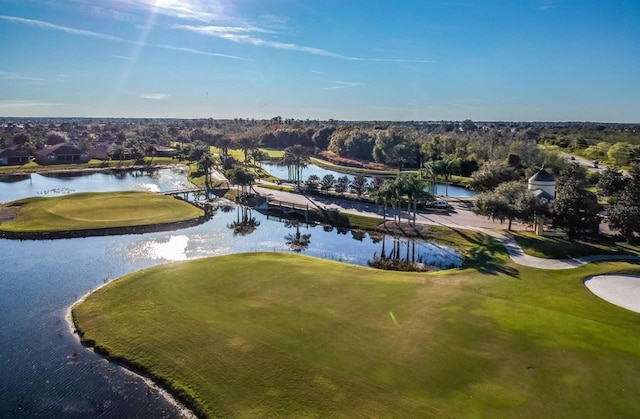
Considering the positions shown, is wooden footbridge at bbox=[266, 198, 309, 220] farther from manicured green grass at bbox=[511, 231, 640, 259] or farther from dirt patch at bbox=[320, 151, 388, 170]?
dirt patch at bbox=[320, 151, 388, 170]

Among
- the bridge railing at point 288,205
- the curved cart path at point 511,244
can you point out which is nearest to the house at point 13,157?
the curved cart path at point 511,244

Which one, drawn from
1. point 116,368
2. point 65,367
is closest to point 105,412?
point 116,368

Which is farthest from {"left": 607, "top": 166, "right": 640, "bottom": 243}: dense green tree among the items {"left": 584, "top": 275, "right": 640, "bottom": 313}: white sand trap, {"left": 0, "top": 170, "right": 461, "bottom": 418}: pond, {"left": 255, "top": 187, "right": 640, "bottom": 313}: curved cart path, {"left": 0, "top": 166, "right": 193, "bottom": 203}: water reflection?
{"left": 0, "top": 166, "right": 193, "bottom": 203}: water reflection

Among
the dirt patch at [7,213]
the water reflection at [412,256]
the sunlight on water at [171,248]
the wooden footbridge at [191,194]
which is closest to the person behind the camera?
the water reflection at [412,256]

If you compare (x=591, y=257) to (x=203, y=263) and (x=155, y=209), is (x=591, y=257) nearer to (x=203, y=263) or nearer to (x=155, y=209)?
(x=203, y=263)

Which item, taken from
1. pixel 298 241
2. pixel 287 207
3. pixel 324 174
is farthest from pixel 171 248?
pixel 324 174

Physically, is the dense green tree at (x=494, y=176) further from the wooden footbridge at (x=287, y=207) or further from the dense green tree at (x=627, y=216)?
the wooden footbridge at (x=287, y=207)
